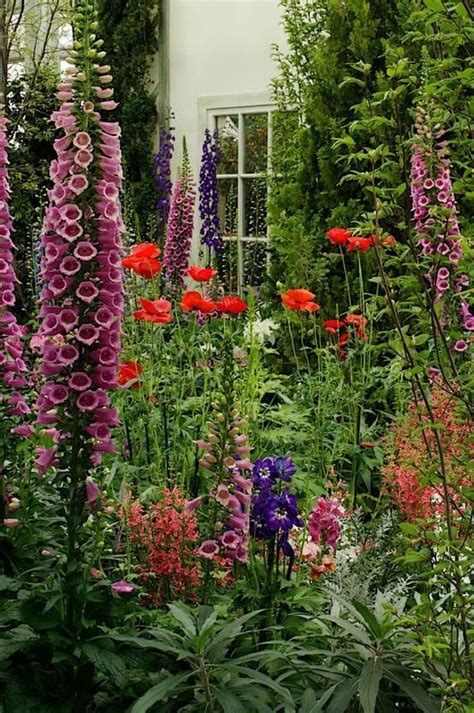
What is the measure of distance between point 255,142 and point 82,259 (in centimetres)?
627

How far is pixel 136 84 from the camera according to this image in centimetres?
873

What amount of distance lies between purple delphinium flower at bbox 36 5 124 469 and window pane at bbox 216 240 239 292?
124 inches

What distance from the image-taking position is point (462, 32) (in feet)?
6.07

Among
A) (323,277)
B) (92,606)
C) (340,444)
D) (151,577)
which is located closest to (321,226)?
(323,277)

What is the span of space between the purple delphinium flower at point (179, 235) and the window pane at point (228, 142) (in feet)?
9.07

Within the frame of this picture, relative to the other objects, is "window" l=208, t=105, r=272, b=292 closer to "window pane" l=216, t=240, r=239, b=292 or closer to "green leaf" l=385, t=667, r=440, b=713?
"window pane" l=216, t=240, r=239, b=292

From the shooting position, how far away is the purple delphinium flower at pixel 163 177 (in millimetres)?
7562

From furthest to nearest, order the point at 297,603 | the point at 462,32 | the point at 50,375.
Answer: the point at 297,603, the point at 50,375, the point at 462,32

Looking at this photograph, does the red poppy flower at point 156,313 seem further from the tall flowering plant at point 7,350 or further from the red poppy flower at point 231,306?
the tall flowering plant at point 7,350

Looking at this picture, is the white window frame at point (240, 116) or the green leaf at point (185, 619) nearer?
the green leaf at point (185, 619)

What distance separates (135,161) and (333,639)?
23.2ft

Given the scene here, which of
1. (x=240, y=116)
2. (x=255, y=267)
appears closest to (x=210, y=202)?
(x=255, y=267)

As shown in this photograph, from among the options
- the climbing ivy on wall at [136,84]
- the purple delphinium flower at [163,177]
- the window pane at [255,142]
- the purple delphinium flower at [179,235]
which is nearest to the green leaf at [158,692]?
the purple delphinium flower at [179,235]

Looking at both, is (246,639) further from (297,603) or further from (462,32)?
(462,32)
